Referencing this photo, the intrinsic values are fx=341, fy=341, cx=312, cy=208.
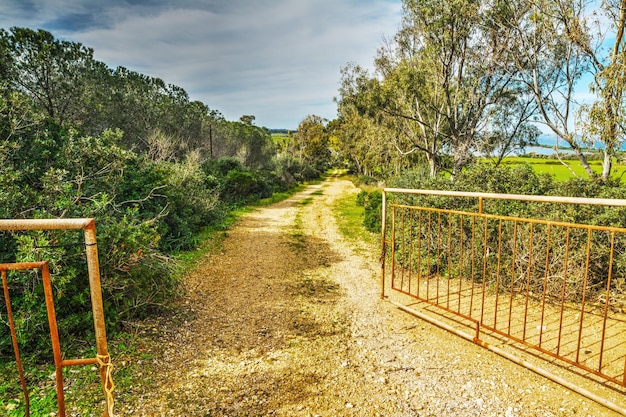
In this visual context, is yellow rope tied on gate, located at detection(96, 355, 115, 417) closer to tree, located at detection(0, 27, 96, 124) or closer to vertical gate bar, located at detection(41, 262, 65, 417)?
vertical gate bar, located at detection(41, 262, 65, 417)

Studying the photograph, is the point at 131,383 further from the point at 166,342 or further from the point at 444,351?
the point at 444,351

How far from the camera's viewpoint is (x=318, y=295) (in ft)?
19.0

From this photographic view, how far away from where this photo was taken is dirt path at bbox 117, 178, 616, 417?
9.61ft

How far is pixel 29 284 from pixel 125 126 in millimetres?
13968

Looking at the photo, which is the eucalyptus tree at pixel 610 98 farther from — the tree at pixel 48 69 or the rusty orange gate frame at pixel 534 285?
the tree at pixel 48 69

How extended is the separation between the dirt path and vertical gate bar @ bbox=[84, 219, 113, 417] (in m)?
0.92

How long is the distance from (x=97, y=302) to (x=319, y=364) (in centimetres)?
235

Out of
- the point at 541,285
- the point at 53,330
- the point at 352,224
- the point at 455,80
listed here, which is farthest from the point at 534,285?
the point at 455,80

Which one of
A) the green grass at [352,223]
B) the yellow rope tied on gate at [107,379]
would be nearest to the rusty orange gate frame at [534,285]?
the yellow rope tied on gate at [107,379]

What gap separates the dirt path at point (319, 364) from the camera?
2928 mm

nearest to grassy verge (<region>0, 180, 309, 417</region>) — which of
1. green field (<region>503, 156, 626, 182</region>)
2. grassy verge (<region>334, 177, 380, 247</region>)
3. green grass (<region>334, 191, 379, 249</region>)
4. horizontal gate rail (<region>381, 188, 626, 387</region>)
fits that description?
horizontal gate rail (<region>381, 188, 626, 387</region>)

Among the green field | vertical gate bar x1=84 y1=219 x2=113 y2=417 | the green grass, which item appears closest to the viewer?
vertical gate bar x1=84 y1=219 x2=113 y2=417

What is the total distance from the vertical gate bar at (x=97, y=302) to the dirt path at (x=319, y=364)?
0.92m

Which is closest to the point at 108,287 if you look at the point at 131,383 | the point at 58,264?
the point at 58,264
